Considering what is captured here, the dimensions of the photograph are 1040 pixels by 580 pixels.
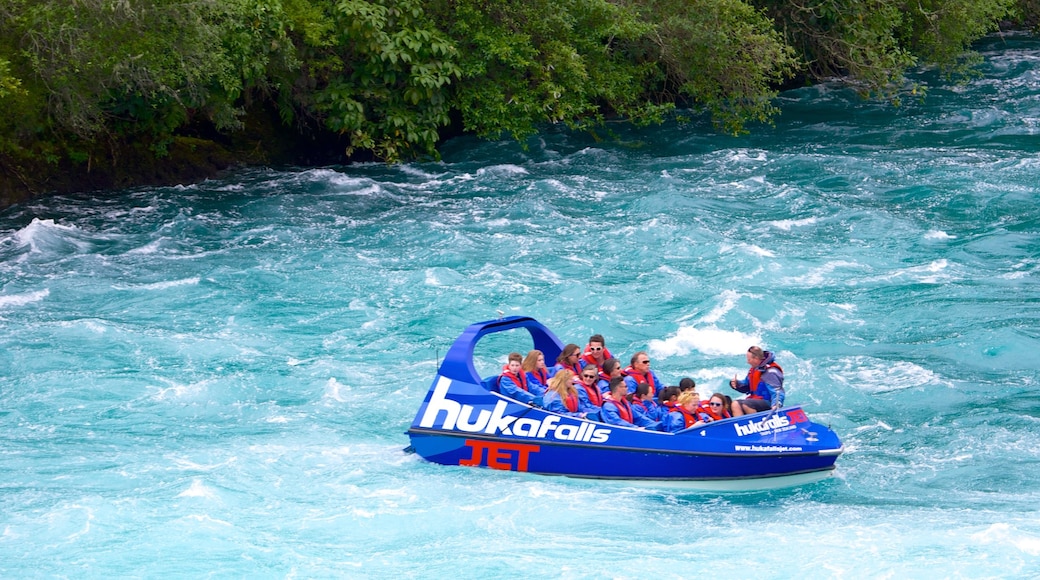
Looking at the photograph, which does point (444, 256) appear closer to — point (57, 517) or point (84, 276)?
point (84, 276)

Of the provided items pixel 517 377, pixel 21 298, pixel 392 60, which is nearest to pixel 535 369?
pixel 517 377

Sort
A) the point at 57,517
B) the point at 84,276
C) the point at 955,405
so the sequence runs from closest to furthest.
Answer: the point at 57,517, the point at 955,405, the point at 84,276

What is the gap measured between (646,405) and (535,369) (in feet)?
3.97

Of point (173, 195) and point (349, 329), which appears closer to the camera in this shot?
point (349, 329)

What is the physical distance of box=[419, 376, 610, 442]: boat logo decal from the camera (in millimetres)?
11156

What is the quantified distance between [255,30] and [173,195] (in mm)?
3885

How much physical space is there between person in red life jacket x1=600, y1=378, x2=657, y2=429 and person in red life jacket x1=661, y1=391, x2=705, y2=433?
0.55ft

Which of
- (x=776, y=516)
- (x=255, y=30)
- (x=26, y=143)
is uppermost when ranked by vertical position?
(x=255, y=30)

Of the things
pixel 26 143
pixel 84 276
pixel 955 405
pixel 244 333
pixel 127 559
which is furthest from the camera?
pixel 26 143

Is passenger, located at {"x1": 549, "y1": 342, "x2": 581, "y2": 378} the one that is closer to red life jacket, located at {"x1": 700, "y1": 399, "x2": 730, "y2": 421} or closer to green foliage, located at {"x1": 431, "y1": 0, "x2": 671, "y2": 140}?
red life jacket, located at {"x1": 700, "y1": 399, "x2": 730, "y2": 421}

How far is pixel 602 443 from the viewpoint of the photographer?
11125 mm

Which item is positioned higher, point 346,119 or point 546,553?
point 346,119

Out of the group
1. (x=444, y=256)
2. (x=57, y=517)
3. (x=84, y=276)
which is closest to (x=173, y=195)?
(x=84, y=276)

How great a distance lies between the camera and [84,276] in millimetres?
17562
